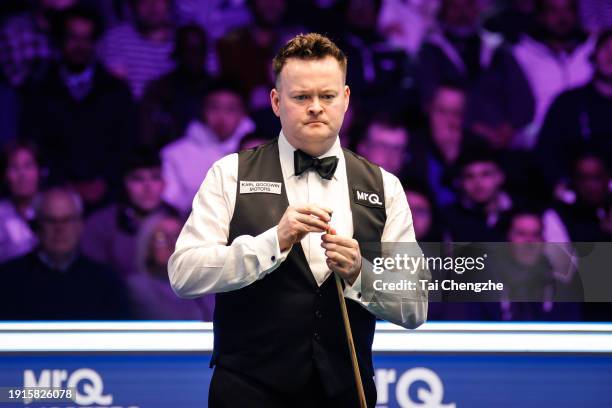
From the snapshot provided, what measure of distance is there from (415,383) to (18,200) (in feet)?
7.22

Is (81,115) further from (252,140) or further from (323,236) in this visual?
(323,236)

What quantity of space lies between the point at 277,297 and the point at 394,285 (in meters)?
0.31

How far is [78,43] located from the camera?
483 cm

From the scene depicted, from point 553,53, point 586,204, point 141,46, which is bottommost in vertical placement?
point 586,204

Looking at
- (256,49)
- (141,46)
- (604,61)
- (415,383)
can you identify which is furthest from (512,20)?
(415,383)

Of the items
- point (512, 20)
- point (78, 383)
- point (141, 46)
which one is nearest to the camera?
point (78, 383)

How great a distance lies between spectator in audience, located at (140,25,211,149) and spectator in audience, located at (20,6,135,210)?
0.32 feet

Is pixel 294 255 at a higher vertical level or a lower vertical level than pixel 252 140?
lower

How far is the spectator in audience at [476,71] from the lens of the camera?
4.75 metres

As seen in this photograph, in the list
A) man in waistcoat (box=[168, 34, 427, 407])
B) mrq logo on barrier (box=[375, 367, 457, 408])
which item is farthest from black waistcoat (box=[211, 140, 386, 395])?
mrq logo on barrier (box=[375, 367, 457, 408])

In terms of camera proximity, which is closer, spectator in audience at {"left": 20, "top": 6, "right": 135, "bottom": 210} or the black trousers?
the black trousers

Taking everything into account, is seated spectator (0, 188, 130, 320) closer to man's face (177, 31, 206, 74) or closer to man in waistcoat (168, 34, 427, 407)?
man's face (177, 31, 206, 74)

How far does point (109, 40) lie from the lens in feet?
15.9

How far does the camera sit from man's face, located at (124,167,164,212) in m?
4.63
